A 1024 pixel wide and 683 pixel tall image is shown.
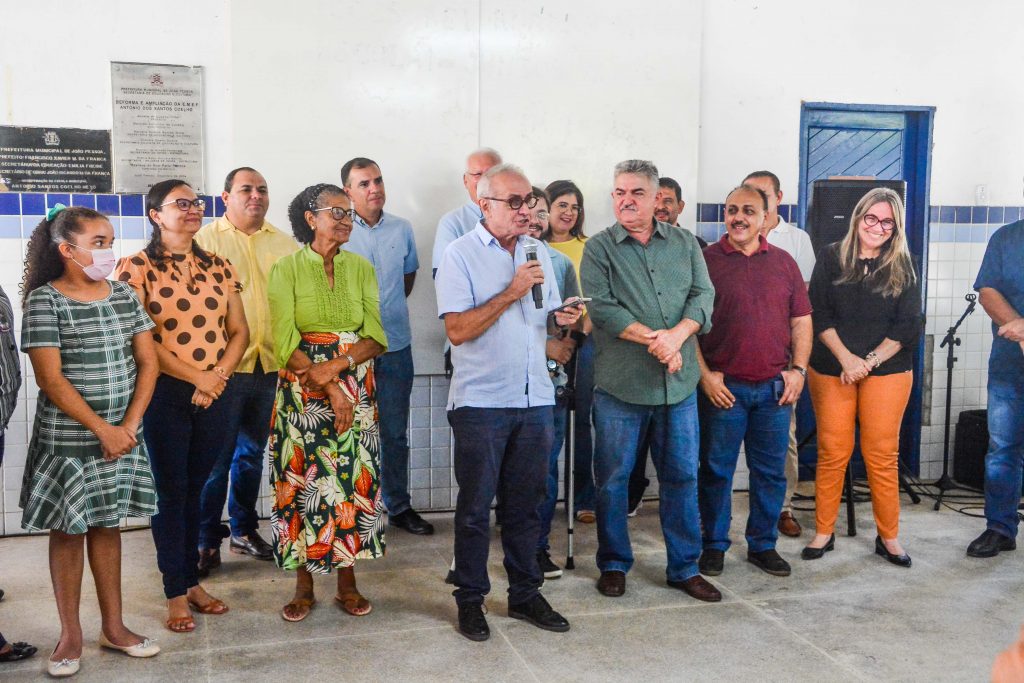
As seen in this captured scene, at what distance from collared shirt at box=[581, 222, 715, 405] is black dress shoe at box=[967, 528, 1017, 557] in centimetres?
172

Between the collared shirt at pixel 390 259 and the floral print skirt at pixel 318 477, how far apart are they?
3.66 ft

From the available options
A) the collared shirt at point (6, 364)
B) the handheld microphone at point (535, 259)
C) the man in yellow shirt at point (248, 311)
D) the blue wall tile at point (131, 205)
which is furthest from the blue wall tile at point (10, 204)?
the handheld microphone at point (535, 259)

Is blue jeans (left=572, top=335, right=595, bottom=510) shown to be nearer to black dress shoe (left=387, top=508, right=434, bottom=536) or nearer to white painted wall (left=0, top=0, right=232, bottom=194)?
black dress shoe (left=387, top=508, right=434, bottom=536)

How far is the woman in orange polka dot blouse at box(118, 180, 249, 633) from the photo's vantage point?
3.32 meters

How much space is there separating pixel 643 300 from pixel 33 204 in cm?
302

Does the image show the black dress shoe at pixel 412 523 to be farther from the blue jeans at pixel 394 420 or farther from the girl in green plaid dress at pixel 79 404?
the girl in green plaid dress at pixel 79 404

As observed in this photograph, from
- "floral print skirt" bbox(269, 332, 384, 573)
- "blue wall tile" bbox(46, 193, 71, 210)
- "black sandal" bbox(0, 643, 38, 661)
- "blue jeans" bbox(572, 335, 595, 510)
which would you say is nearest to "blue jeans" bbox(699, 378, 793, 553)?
"blue jeans" bbox(572, 335, 595, 510)

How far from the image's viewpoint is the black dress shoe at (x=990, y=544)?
4.35 meters

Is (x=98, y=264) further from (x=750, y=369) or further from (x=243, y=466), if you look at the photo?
(x=750, y=369)

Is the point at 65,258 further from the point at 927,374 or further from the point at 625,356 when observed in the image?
the point at 927,374

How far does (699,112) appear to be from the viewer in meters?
5.38

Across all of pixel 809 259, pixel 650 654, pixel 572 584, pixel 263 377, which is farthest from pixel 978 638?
pixel 263 377

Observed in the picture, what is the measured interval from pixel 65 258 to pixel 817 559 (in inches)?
133

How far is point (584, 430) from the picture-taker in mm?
4812
